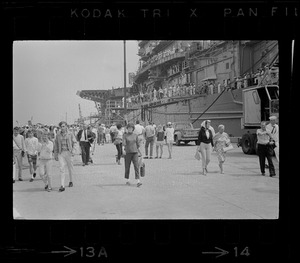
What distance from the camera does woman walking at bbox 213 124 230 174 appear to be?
351 cm

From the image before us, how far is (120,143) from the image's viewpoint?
18.4 feet

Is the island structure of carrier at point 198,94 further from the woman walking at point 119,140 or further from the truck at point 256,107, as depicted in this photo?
the woman walking at point 119,140

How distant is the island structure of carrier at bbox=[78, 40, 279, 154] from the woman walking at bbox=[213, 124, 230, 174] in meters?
0.08

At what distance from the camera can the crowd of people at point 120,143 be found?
360 centimetres

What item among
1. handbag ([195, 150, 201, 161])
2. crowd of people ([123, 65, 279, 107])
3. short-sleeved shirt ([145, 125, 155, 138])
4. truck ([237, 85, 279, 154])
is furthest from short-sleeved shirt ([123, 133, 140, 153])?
truck ([237, 85, 279, 154])

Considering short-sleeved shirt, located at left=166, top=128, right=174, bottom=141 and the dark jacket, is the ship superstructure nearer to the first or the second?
the dark jacket

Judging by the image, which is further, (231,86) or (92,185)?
(231,86)

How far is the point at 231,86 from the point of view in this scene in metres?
4.54
